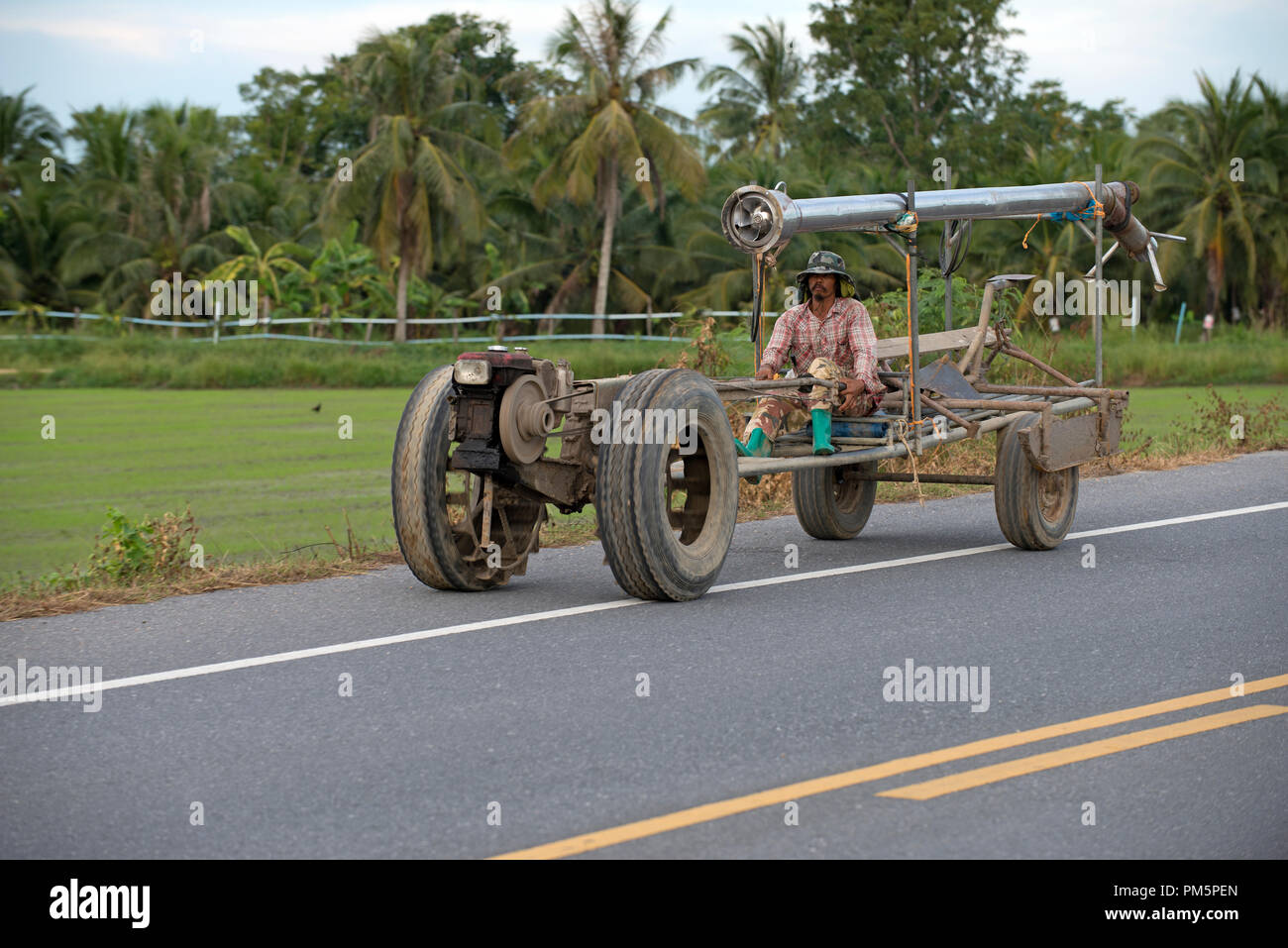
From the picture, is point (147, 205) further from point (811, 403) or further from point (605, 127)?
point (811, 403)

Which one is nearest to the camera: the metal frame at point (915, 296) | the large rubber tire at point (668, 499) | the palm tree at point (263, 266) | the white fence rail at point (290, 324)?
the large rubber tire at point (668, 499)

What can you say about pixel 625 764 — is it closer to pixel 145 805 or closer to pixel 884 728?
pixel 884 728

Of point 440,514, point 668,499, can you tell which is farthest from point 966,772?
point 440,514

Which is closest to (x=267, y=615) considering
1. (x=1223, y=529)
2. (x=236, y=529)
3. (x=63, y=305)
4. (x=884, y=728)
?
(x=884, y=728)

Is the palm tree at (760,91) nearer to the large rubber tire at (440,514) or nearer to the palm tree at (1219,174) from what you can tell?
the palm tree at (1219,174)

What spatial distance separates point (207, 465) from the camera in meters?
24.1

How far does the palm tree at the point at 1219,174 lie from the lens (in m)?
51.5

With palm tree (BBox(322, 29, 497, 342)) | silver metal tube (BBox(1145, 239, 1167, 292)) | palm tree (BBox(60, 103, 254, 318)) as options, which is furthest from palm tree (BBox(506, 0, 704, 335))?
silver metal tube (BBox(1145, 239, 1167, 292))

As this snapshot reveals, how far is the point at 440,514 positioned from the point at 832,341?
122 inches

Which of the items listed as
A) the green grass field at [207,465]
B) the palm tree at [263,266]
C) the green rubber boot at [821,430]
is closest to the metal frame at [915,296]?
the green rubber boot at [821,430]

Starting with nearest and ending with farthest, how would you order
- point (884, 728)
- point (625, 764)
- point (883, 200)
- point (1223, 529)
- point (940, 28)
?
point (625, 764) < point (884, 728) < point (883, 200) < point (1223, 529) < point (940, 28)

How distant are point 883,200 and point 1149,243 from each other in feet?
10.6

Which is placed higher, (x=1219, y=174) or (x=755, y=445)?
(x=1219, y=174)
